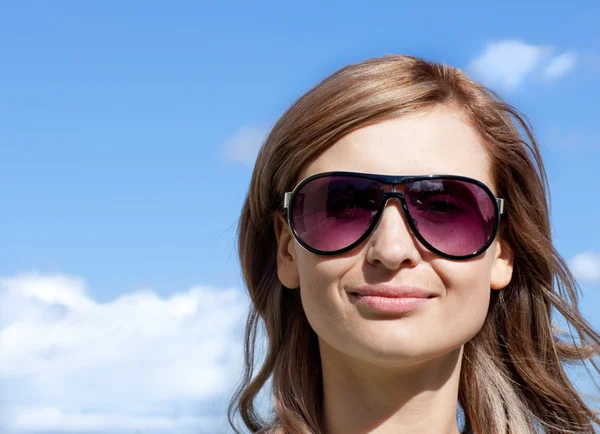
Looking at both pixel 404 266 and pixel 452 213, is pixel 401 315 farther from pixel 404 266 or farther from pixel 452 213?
pixel 452 213

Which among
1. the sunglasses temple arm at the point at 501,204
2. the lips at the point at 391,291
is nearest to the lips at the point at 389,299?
the lips at the point at 391,291

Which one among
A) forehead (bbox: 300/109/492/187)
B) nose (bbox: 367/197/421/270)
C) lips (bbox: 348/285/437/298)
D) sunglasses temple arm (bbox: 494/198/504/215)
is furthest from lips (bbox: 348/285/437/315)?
sunglasses temple arm (bbox: 494/198/504/215)

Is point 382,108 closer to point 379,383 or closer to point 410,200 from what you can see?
point 410,200

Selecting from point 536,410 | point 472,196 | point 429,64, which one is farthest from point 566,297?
point 429,64

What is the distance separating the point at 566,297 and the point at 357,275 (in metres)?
1.54

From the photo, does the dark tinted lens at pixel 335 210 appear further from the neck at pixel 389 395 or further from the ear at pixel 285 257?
the neck at pixel 389 395

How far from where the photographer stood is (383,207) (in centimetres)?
404

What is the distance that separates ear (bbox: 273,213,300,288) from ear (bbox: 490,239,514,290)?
978 millimetres

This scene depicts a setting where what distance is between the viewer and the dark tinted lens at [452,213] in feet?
13.3

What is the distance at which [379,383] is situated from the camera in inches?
168

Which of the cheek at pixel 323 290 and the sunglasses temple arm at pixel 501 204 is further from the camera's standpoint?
the sunglasses temple arm at pixel 501 204

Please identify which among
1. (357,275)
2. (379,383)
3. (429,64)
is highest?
(429,64)

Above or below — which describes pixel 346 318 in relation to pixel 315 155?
below

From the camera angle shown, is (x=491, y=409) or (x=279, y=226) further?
(x=491, y=409)
